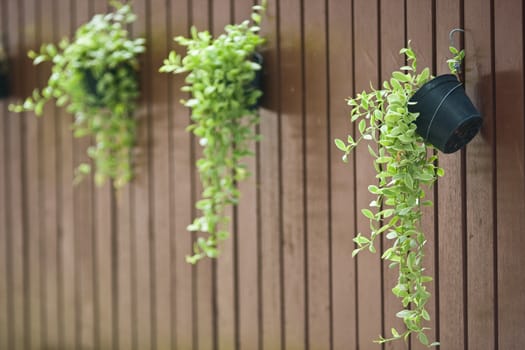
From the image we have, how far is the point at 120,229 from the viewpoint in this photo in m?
3.15

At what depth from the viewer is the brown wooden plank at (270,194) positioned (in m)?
2.60

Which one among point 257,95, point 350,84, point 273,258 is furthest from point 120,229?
point 350,84

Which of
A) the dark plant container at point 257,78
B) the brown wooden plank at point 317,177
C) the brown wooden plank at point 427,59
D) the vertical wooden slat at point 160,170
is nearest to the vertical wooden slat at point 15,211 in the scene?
the vertical wooden slat at point 160,170

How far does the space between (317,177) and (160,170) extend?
760 millimetres

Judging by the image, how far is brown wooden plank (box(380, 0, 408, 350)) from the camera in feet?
7.41

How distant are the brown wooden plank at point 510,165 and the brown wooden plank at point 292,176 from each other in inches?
28.2

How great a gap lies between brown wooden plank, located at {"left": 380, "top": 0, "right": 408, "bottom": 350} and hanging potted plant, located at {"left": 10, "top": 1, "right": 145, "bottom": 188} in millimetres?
995

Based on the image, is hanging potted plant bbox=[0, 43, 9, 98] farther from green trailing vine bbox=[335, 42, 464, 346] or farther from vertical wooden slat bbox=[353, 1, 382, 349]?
green trailing vine bbox=[335, 42, 464, 346]

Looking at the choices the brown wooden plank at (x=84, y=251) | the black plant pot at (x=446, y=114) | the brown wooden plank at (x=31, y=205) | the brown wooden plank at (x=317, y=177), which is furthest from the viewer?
the brown wooden plank at (x=31, y=205)

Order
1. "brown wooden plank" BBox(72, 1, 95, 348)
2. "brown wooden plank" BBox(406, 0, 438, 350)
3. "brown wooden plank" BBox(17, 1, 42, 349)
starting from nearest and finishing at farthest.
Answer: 1. "brown wooden plank" BBox(406, 0, 438, 350)
2. "brown wooden plank" BBox(72, 1, 95, 348)
3. "brown wooden plank" BBox(17, 1, 42, 349)

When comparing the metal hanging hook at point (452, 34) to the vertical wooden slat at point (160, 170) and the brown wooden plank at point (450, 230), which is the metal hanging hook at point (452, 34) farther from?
the vertical wooden slat at point (160, 170)

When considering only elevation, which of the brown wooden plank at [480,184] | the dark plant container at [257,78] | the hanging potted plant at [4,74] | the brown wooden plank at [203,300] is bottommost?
the brown wooden plank at [203,300]

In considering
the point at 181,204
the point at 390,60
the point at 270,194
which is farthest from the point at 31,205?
the point at 390,60

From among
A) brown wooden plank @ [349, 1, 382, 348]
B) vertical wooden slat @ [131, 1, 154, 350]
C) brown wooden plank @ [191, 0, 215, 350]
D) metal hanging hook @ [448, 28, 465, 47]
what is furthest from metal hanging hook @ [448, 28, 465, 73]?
vertical wooden slat @ [131, 1, 154, 350]
